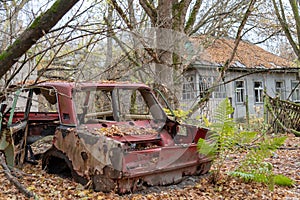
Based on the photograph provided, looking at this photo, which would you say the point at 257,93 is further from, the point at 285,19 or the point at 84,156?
the point at 84,156

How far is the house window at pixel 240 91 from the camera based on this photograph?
70.2 feet

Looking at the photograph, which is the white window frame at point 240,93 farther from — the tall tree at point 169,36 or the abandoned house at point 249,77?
the tall tree at point 169,36

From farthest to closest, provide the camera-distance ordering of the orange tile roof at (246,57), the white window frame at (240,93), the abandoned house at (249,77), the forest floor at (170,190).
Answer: the white window frame at (240,93) → the orange tile roof at (246,57) → the abandoned house at (249,77) → the forest floor at (170,190)

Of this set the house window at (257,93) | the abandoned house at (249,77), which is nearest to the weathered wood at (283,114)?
the abandoned house at (249,77)

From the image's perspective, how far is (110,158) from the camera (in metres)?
4.19

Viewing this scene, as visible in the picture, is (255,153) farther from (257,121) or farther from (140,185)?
(257,121)

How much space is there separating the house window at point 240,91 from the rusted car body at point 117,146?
15.9 metres

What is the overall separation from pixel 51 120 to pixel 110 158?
11.5 feet

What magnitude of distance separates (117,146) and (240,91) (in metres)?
18.8

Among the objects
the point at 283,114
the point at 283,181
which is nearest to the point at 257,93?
the point at 283,114

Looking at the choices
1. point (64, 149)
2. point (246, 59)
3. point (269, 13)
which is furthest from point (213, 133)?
point (246, 59)

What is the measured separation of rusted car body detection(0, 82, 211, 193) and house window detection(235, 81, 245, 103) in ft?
52.3

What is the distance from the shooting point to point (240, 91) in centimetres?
2169

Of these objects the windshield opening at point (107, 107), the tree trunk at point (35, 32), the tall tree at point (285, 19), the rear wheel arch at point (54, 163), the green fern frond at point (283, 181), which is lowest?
the green fern frond at point (283, 181)
